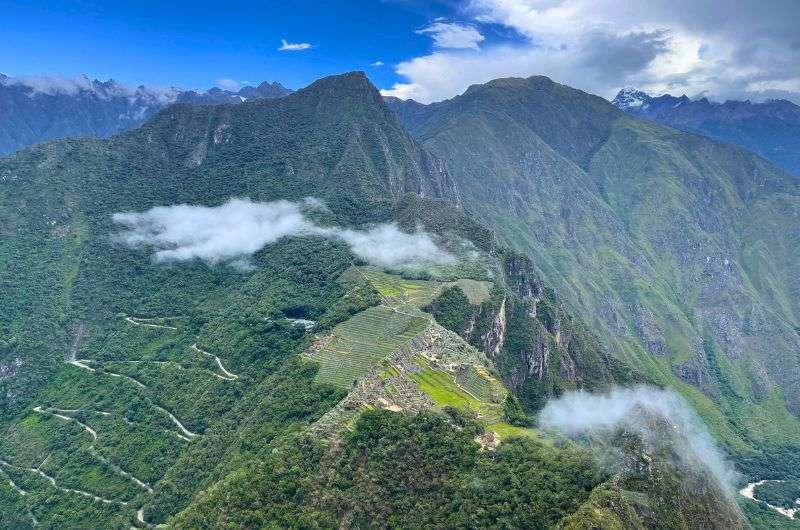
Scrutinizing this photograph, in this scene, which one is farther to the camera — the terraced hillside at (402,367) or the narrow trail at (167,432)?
the narrow trail at (167,432)

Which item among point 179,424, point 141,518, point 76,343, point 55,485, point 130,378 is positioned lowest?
point 55,485

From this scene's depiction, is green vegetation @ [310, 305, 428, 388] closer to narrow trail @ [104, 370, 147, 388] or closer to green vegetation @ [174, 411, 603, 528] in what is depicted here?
green vegetation @ [174, 411, 603, 528]

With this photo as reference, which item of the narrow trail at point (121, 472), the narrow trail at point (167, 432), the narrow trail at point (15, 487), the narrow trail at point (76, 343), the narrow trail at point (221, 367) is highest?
the narrow trail at point (221, 367)

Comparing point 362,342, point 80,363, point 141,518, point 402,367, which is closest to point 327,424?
point 402,367

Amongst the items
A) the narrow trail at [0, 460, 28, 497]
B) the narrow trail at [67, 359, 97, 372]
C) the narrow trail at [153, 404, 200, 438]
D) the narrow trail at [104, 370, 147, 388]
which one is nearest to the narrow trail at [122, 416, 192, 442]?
the narrow trail at [153, 404, 200, 438]

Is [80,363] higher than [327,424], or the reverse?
[327,424]

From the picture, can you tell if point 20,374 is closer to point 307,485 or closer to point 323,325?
point 323,325

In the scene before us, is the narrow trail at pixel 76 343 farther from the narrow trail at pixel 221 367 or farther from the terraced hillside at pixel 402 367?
the terraced hillside at pixel 402 367

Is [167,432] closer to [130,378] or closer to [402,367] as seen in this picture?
[130,378]

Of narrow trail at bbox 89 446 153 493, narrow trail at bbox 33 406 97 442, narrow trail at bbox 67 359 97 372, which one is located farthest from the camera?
narrow trail at bbox 67 359 97 372

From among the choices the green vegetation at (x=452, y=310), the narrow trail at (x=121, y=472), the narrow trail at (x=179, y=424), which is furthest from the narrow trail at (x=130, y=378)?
the green vegetation at (x=452, y=310)

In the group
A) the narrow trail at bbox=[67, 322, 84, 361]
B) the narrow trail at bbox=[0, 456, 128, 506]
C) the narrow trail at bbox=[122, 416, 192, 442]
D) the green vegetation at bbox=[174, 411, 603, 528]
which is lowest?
the narrow trail at bbox=[0, 456, 128, 506]
